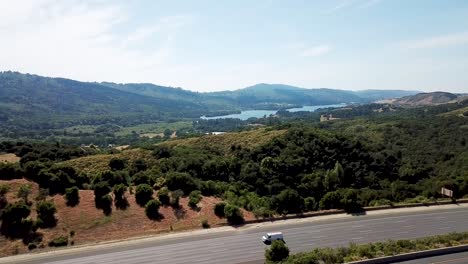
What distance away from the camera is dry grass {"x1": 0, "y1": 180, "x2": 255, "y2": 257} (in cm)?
5022

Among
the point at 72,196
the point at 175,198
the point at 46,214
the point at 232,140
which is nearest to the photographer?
the point at 46,214

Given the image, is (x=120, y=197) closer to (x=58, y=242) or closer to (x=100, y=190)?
(x=100, y=190)

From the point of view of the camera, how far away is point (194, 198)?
6016 cm

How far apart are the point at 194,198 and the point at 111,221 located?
12159 millimetres

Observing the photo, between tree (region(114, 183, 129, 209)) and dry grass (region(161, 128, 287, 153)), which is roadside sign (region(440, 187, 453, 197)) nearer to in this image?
tree (region(114, 183, 129, 209))

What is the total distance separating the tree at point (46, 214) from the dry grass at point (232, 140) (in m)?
64.1

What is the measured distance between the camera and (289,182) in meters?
86.8

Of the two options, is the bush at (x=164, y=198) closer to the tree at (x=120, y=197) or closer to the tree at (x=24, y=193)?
the tree at (x=120, y=197)

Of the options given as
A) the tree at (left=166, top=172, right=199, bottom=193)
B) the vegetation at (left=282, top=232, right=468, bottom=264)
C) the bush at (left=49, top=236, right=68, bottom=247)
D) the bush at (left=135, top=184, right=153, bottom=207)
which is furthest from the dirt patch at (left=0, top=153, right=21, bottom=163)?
the vegetation at (left=282, top=232, right=468, bottom=264)

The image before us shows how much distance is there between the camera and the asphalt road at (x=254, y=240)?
4284 centimetres

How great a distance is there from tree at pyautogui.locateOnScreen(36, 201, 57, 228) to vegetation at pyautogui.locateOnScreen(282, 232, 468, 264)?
32452 mm

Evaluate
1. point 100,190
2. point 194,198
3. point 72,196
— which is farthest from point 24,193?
point 194,198

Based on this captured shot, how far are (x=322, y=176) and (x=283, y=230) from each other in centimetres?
3691

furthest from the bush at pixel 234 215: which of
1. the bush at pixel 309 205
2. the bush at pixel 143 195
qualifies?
the bush at pixel 143 195
